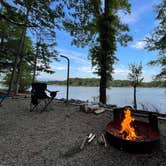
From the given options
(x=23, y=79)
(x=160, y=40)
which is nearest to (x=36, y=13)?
(x=160, y=40)

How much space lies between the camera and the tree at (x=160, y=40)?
693 cm

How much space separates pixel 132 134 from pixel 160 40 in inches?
239

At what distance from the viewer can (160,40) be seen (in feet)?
23.3

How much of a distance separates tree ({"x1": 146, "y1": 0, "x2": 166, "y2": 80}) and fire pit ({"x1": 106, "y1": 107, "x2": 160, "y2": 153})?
5.39m

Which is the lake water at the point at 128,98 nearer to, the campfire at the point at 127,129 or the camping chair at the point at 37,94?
the campfire at the point at 127,129

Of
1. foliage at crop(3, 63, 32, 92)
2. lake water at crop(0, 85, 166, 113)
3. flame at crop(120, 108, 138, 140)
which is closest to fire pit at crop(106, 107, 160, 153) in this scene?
flame at crop(120, 108, 138, 140)

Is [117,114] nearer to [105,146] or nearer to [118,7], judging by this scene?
[105,146]

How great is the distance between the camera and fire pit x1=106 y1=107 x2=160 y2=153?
223cm

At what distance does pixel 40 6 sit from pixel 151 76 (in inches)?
266

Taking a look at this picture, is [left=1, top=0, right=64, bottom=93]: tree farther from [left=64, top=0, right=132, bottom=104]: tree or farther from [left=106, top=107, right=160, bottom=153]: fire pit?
[left=64, top=0, right=132, bottom=104]: tree

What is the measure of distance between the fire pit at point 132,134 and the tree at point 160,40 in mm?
5395

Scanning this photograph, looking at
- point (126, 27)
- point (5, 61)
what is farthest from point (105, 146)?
point (5, 61)

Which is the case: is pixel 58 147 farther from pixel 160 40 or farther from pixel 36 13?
pixel 160 40

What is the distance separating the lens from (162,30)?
23.5ft
